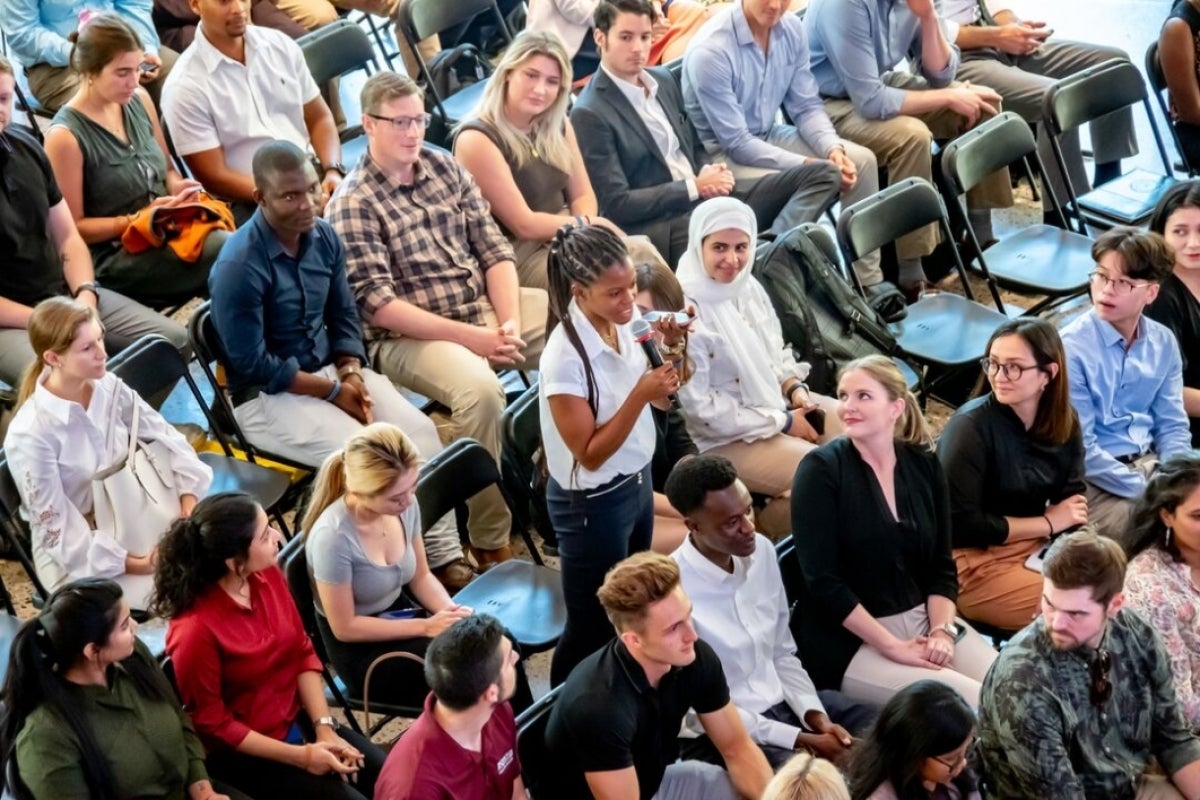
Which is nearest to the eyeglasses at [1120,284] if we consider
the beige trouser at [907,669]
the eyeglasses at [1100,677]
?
the beige trouser at [907,669]

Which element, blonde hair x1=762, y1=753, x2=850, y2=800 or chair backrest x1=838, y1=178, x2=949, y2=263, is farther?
chair backrest x1=838, y1=178, x2=949, y2=263

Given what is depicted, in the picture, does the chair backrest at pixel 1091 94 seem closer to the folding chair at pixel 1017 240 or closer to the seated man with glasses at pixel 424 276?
the folding chair at pixel 1017 240

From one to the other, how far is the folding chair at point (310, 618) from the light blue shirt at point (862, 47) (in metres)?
3.04

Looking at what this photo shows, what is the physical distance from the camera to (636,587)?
3064 mm

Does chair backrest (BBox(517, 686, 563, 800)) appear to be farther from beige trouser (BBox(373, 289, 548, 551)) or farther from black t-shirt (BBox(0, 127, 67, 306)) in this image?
→ black t-shirt (BBox(0, 127, 67, 306))

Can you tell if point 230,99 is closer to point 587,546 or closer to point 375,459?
point 375,459

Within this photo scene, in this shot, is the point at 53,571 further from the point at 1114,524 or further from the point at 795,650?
the point at 1114,524

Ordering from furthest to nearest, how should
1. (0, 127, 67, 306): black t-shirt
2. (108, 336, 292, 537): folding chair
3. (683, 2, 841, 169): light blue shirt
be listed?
1. (683, 2, 841, 169): light blue shirt
2. (0, 127, 67, 306): black t-shirt
3. (108, 336, 292, 537): folding chair

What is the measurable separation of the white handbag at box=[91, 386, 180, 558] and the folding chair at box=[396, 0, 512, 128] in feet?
7.37

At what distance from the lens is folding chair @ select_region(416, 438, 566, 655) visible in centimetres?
375

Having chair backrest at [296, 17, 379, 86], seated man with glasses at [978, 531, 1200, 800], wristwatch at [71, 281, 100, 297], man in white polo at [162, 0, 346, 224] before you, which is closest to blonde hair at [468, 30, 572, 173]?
man in white polo at [162, 0, 346, 224]

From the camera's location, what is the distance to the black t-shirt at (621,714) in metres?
3.04

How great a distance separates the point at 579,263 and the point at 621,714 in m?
0.97

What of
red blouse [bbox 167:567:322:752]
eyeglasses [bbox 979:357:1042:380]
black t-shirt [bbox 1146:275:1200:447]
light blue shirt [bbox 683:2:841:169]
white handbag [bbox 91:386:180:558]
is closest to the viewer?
red blouse [bbox 167:567:322:752]
